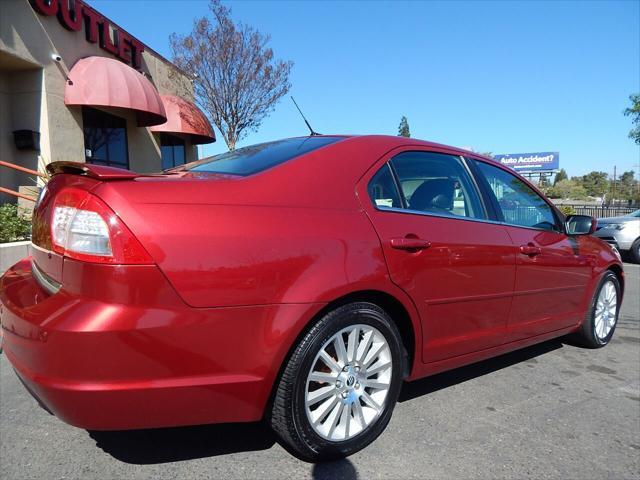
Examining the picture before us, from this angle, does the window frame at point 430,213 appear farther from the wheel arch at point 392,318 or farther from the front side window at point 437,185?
the wheel arch at point 392,318

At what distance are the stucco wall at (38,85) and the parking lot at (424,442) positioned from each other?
8420mm

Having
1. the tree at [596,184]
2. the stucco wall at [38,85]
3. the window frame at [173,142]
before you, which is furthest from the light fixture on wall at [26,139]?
the tree at [596,184]

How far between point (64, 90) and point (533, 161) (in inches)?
2221

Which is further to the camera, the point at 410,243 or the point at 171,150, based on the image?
the point at 171,150

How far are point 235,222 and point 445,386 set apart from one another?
2116mm

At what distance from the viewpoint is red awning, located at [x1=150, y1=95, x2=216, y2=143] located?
1376 cm

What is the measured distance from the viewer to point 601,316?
427 cm

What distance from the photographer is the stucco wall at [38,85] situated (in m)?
9.36

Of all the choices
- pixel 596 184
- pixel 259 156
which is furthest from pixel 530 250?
pixel 596 184

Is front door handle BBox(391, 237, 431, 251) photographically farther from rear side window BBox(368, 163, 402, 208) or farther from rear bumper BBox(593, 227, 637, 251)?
rear bumper BBox(593, 227, 637, 251)

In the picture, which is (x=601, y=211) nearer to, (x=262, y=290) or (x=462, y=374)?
(x=462, y=374)

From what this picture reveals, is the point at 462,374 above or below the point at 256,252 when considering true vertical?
below

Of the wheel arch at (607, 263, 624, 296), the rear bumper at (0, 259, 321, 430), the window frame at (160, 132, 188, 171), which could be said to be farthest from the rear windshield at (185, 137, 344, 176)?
the window frame at (160, 132, 188, 171)

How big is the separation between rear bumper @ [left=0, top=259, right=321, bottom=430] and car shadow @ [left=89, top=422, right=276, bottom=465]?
48 centimetres
